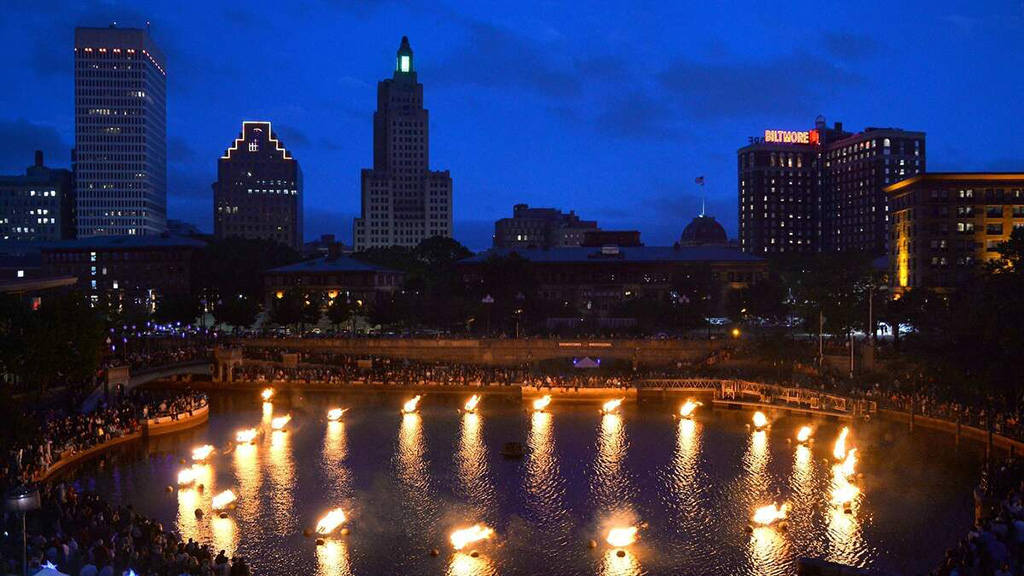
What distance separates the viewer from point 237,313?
308ft

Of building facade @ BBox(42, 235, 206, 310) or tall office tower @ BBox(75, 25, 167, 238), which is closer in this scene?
building facade @ BBox(42, 235, 206, 310)

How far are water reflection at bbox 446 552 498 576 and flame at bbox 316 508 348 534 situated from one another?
5484 millimetres

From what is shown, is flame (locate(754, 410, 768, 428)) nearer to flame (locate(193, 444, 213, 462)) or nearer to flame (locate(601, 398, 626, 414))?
flame (locate(601, 398, 626, 414))

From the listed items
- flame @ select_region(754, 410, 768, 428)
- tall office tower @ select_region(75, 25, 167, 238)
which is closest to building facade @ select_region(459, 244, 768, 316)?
flame @ select_region(754, 410, 768, 428)

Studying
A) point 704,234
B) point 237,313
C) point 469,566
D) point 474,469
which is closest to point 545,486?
point 474,469

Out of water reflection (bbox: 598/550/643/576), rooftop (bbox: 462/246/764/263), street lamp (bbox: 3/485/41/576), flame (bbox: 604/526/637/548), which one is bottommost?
water reflection (bbox: 598/550/643/576)

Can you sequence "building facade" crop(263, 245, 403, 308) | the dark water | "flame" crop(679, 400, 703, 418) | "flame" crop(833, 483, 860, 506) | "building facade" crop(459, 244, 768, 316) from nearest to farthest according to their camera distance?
the dark water, "flame" crop(833, 483, 860, 506), "flame" crop(679, 400, 703, 418), "building facade" crop(263, 245, 403, 308), "building facade" crop(459, 244, 768, 316)

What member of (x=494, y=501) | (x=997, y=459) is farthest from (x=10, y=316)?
(x=997, y=459)

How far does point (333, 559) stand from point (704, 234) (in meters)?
152

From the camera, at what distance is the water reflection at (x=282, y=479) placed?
37719 millimetres

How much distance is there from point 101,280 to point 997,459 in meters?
112

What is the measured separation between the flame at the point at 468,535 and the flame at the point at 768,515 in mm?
11771

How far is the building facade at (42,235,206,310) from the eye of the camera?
119062 mm

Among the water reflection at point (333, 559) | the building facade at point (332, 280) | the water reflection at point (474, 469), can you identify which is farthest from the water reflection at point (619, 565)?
the building facade at point (332, 280)
